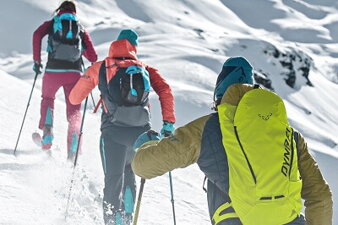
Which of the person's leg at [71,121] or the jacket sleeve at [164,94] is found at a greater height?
the jacket sleeve at [164,94]

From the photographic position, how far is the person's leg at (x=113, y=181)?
5.00 meters

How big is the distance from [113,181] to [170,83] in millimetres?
21956

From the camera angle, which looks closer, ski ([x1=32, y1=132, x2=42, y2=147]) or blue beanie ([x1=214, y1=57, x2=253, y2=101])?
blue beanie ([x1=214, y1=57, x2=253, y2=101])

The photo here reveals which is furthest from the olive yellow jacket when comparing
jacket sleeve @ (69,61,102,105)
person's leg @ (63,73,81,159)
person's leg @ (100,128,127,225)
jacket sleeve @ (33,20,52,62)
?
jacket sleeve @ (33,20,52,62)

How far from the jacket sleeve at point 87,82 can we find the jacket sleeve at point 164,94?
0.52 metres

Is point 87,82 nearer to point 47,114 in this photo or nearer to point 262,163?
point 47,114

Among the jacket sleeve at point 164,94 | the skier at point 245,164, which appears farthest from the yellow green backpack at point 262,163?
the jacket sleeve at point 164,94

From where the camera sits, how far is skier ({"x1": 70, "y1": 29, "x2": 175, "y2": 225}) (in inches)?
193

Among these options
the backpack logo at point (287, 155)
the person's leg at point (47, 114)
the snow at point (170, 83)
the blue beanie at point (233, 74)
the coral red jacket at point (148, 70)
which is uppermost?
the blue beanie at point (233, 74)

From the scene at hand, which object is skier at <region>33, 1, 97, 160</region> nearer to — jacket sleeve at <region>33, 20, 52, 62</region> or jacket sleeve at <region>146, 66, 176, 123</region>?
jacket sleeve at <region>33, 20, 52, 62</region>

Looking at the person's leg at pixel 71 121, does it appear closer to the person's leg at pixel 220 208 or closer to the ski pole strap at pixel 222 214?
the person's leg at pixel 220 208

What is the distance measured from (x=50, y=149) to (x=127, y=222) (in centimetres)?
277

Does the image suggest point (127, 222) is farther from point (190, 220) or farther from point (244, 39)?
point (244, 39)

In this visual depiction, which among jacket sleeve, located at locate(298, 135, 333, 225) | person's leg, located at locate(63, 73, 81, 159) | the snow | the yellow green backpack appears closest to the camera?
Answer: the yellow green backpack
